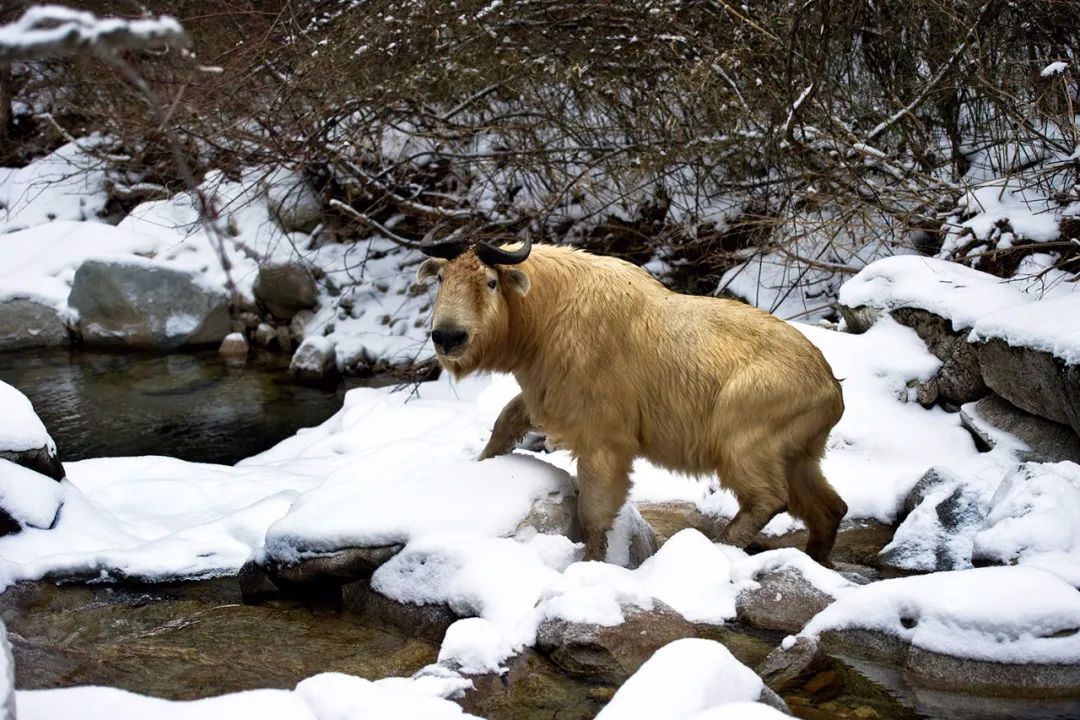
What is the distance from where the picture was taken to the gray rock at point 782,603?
4555mm

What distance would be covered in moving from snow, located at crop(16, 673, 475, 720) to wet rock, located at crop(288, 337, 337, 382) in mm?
8809

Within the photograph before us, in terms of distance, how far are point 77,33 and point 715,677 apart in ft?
8.52

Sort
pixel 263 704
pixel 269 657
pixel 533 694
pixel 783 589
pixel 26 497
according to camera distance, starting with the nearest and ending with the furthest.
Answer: pixel 263 704, pixel 533 694, pixel 269 657, pixel 783 589, pixel 26 497

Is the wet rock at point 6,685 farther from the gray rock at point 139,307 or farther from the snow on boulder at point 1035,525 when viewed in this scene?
the gray rock at point 139,307

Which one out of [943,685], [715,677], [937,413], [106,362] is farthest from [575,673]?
[106,362]

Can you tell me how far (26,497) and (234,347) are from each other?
7.43 m

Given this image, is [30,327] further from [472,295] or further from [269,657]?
[269,657]

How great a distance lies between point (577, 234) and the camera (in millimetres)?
12367

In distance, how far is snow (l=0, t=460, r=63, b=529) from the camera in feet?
18.6

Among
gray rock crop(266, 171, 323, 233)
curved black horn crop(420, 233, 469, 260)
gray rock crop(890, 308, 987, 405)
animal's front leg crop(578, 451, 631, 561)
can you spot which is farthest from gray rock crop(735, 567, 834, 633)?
gray rock crop(266, 171, 323, 233)

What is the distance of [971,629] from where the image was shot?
4.08 meters

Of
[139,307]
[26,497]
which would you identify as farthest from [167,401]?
[26,497]

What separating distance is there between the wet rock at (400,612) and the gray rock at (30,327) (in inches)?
378

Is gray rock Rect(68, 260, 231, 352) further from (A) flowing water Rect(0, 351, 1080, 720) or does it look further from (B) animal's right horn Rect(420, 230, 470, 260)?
(B) animal's right horn Rect(420, 230, 470, 260)
